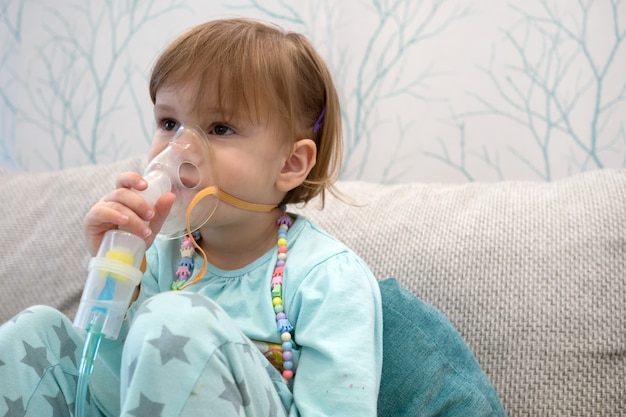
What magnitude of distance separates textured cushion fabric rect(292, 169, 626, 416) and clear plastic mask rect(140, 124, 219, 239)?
1.18ft

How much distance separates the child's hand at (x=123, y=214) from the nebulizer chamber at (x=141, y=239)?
0.04ft

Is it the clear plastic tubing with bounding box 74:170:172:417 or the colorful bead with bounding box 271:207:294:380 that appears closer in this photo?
the clear plastic tubing with bounding box 74:170:172:417

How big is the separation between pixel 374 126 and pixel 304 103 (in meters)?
0.77

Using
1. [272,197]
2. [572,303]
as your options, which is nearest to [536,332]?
[572,303]

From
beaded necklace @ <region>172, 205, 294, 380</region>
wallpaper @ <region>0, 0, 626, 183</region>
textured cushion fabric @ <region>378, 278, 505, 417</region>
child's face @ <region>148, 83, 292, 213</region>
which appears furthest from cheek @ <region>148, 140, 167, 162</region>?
wallpaper @ <region>0, 0, 626, 183</region>

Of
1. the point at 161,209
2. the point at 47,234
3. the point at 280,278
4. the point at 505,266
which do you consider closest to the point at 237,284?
the point at 280,278

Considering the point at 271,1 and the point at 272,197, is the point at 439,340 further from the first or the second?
the point at 271,1

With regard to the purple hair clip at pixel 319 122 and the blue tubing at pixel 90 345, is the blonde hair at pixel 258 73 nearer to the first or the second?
the purple hair clip at pixel 319 122

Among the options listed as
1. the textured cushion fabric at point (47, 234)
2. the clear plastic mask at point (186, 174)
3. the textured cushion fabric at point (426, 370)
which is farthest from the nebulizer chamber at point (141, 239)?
the textured cushion fabric at point (47, 234)

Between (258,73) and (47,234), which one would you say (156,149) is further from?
(47,234)

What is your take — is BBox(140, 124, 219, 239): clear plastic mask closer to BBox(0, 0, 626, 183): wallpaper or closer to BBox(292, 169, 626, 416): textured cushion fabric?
BBox(292, 169, 626, 416): textured cushion fabric

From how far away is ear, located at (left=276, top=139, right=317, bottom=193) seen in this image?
1.07 meters

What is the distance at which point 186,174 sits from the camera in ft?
3.23

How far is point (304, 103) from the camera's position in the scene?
1079 millimetres
